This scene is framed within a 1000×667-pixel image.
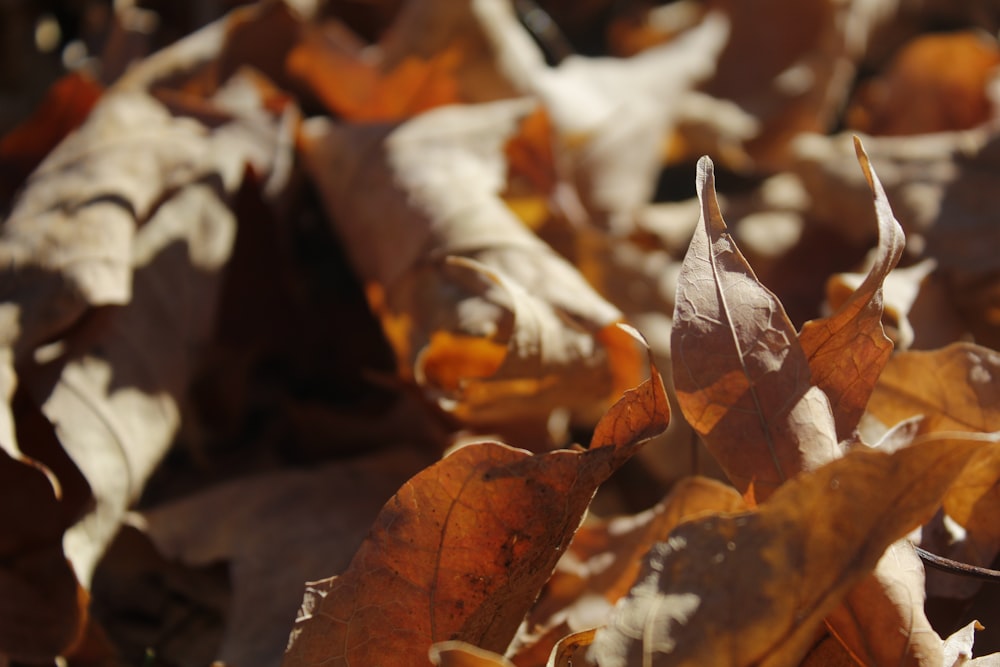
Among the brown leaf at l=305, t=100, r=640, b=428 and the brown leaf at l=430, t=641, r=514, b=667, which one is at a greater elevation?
the brown leaf at l=430, t=641, r=514, b=667

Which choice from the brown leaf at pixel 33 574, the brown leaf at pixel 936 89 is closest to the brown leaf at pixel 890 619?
the brown leaf at pixel 33 574

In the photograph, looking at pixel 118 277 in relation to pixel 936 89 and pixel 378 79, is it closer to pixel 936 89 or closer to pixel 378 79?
pixel 378 79

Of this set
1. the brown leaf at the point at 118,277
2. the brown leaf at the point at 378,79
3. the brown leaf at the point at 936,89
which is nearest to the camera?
the brown leaf at the point at 118,277

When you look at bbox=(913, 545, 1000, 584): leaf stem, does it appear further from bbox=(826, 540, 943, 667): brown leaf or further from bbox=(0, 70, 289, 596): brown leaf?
bbox=(0, 70, 289, 596): brown leaf

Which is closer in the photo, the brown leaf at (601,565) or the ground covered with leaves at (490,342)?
the ground covered with leaves at (490,342)

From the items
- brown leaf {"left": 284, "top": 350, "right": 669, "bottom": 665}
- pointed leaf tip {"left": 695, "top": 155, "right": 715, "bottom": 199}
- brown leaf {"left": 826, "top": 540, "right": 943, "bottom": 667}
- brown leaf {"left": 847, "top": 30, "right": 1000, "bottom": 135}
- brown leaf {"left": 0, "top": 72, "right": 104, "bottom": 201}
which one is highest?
pointed leaf tip {"left": 695, "top": 155, "right": 715, "bottom": 199}

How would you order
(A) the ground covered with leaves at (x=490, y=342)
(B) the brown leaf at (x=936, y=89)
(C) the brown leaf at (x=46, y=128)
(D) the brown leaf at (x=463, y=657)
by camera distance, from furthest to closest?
(B) the brown leaf at (x=936, y=89) < (C) the brown leaf at (x=46, y=128) < (A) the ground covered with leaves at (x=490, y=342) < (D) the brown leaf at (x=463, y=657)

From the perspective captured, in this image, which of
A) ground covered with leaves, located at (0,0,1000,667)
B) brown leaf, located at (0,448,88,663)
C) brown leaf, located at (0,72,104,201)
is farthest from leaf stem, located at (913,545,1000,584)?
brown leaf, located at (0,72,104,201)

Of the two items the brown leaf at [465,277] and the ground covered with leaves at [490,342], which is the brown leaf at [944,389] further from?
the brown leaf at [465,277]
